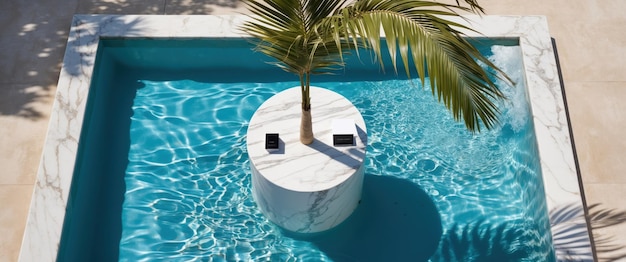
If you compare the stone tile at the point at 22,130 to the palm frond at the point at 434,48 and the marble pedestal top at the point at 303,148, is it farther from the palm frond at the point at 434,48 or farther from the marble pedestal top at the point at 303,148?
the palm frond at the point at 434,48

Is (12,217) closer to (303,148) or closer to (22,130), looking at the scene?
(22,130)

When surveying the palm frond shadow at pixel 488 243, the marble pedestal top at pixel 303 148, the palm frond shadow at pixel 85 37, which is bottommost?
the palm frond shadow at pixel 488 243

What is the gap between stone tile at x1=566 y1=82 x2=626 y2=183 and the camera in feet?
19.9

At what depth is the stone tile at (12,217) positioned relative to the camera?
5.47m

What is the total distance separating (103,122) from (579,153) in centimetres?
459

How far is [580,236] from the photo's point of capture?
538 centimetres

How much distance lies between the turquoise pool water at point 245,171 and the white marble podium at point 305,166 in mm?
312

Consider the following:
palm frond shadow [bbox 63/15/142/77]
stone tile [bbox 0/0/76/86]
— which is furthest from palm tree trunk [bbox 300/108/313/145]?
stone tile [bbox 0/0/76/86]

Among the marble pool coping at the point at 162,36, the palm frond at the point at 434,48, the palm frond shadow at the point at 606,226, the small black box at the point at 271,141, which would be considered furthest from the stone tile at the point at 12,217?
the palm frond shadow at the point at 606,226

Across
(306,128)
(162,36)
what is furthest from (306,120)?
(162,36)

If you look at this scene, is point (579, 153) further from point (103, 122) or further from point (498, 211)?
point (103, 122)

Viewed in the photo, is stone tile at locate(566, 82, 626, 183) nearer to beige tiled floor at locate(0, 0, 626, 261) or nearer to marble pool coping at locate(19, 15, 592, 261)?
beige tiled floor at locate(0, 0, 626, 261)

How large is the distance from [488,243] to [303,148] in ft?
6.11

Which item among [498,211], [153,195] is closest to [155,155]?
[153,195]
